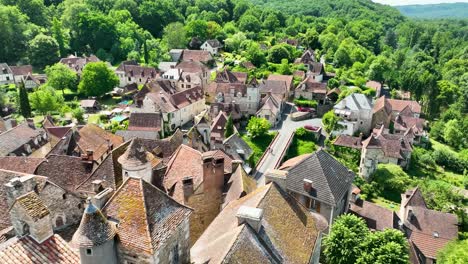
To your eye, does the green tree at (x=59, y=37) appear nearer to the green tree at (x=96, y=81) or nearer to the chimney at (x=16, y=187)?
the green tree at (x=96, y=81)

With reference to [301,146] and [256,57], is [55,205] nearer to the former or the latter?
[301,146]

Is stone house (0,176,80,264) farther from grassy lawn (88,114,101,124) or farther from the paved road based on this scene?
grassy lawn (88,114,101,124)

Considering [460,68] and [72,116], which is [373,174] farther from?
[460,68]

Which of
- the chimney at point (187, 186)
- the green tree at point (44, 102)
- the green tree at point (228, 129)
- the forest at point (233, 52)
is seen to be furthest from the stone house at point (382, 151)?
the green tree at point (44, 102)

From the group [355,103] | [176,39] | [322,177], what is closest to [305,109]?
[355,103]

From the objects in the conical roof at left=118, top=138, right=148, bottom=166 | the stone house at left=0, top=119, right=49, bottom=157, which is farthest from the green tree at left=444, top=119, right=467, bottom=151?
the stone house at left=0, top=119, right=49, bottom=157

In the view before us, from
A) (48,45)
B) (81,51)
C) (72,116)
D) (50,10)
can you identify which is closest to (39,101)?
(72,116)
